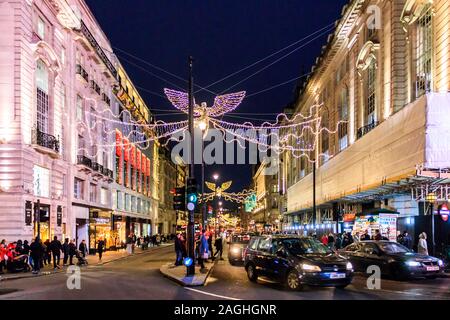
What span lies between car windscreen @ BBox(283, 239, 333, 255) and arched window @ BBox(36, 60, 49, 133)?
19.8m

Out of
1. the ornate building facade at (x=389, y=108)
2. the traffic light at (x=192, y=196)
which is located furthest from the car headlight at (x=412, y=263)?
the traffic light at (x=192, y=196)

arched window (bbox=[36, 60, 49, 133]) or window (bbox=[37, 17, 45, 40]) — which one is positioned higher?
window (bbox=[37, 17, 45, 40])

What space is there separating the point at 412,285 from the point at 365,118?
19290 millimetres

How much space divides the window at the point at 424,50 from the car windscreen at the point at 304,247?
1114 cm

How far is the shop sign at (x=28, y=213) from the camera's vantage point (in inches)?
1159

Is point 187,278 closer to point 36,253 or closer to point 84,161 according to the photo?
point 36,253

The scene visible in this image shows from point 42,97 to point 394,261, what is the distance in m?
23.0

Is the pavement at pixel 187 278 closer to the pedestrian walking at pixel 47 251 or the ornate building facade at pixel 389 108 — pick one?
the ornate building facade at pixel 389 108

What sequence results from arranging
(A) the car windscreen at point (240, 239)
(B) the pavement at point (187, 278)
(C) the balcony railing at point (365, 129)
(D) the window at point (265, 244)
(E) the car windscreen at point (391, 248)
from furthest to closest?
(C) the balcony railing at point (365, 129) < (A) the car windscreen at point (240, 239) < (E) the car windscreen at point (391, 248) < (D) the window at point (265, 244) < (B) the pavement at point (187, 278)

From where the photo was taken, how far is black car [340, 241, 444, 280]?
19.7 metres

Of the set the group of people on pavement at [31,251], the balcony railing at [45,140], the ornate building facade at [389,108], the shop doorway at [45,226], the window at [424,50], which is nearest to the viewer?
the ornate building facade at [389,108]

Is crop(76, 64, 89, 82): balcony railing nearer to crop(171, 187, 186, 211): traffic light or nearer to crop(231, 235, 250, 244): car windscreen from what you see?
crop(231, 235, 250, 244): car windscreen

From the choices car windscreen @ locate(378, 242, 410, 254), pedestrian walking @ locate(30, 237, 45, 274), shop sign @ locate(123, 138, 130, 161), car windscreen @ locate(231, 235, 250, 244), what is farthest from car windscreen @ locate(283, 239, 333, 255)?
shop sign @ locate(123, 138, 130, 161)
